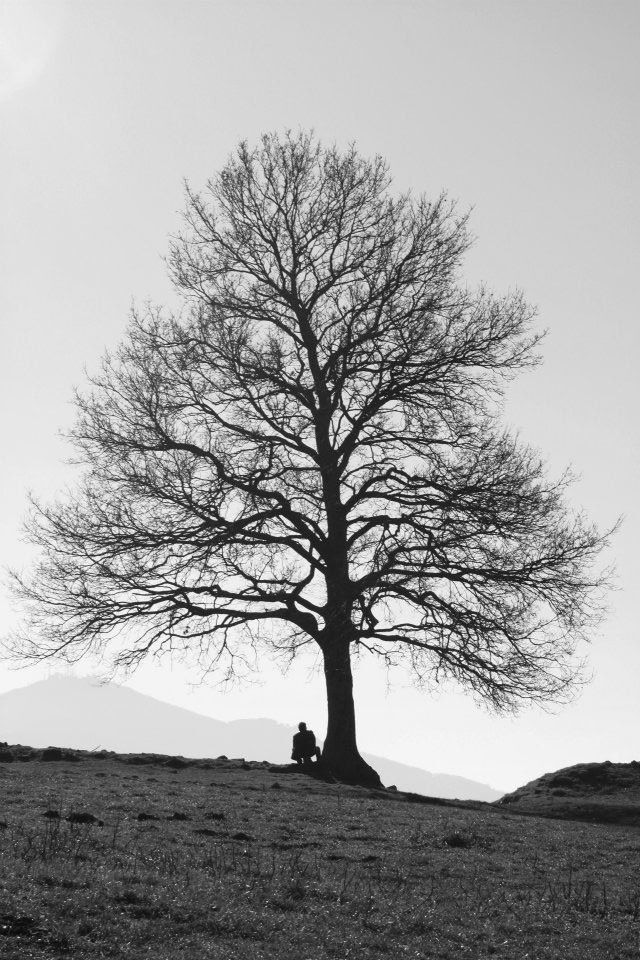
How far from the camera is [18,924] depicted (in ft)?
28.2

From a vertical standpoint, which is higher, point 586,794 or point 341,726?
point 341,726

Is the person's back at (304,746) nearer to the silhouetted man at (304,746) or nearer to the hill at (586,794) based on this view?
the silhouetted man at (304,746)

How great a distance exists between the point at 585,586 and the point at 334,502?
6.86 metres

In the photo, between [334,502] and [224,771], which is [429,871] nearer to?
[224,771]

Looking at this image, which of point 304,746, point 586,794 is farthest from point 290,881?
point 586,794

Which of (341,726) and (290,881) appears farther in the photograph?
(341,726)

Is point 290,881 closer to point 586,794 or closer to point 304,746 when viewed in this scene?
point 304,746

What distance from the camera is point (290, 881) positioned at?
1114 centimetres

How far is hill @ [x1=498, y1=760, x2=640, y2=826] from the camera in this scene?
2470 centimetres

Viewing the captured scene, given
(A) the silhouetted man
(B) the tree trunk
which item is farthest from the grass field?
(A) the silhouetted man

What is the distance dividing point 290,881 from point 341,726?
14896 mm

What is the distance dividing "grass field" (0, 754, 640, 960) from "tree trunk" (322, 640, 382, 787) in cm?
647

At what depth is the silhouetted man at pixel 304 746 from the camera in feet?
86.9

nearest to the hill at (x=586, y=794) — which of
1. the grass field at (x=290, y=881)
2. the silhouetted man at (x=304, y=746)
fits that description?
the silhouetted man at (x=304, y=746)
